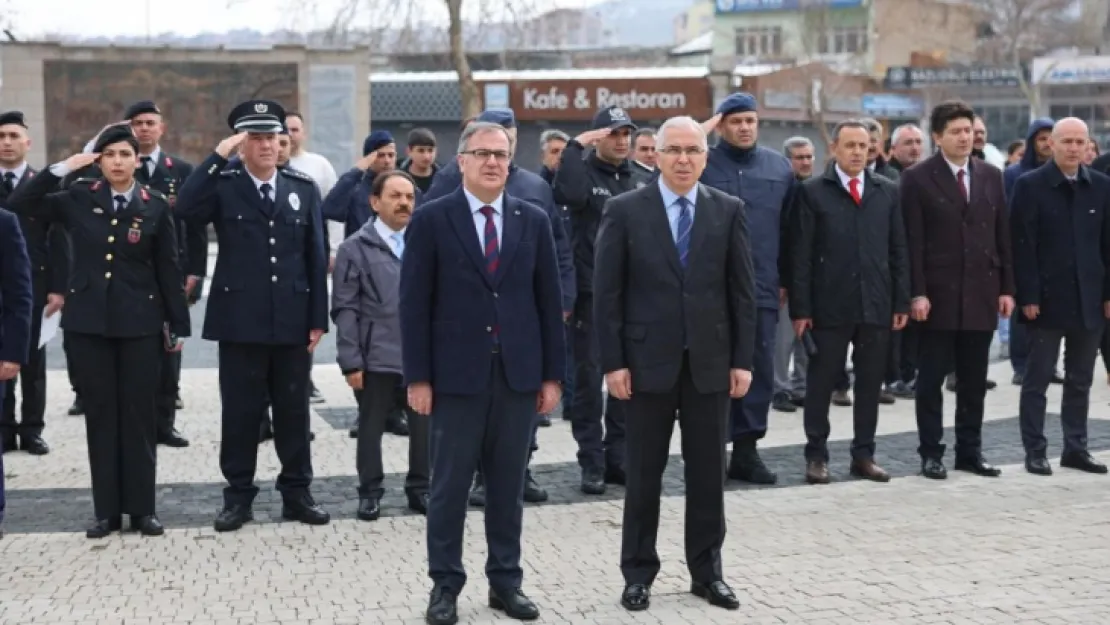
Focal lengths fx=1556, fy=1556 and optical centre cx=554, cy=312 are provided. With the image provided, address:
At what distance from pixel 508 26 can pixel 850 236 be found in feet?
85.6

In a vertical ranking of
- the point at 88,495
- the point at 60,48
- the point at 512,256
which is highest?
the point at 60,48

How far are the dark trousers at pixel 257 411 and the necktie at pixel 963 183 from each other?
13.9 feet

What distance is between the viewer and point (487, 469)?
6.82 metres

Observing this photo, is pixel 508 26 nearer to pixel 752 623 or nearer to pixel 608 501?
pixel 608 501

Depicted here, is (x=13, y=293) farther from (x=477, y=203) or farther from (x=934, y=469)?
(x=934, y=469)

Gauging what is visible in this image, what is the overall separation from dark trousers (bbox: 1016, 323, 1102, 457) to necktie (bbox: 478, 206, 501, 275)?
174 inches

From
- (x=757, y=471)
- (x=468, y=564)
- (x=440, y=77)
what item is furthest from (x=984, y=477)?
(x=440, y=77)

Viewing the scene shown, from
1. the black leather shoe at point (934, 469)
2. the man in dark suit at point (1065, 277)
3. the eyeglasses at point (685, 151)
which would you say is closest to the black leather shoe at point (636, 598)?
the eyeglasses at point (685, 151)

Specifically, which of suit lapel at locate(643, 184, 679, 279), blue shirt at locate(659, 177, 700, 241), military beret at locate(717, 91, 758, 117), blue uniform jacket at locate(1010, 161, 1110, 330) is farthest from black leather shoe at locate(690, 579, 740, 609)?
blue uniform jacket at locate(1010, 161, 1110, 330)

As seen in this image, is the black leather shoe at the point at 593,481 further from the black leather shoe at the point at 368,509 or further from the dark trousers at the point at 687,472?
the dark trousers at the point at 687,472

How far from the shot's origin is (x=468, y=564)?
7547 millimetres

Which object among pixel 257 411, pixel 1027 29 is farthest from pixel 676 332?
pixel 1027 29

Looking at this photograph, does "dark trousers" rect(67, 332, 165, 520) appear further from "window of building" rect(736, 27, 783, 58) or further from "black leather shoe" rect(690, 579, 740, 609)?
"window of building" rect(736, 27, 783, 58)

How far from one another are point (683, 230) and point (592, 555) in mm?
1811
